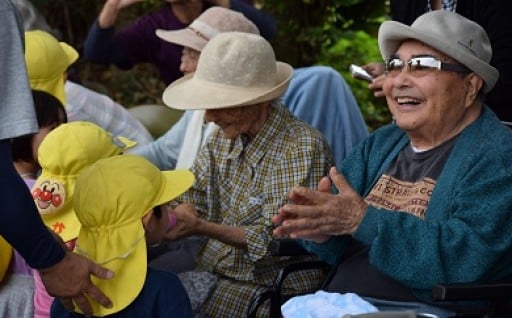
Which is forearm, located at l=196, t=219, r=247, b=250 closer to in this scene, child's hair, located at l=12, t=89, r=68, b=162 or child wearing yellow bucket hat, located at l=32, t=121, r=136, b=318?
child wearing yellow bucket hat, located at l=32, t=121, r=136, b=318

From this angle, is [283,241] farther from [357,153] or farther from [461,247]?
[461,247]

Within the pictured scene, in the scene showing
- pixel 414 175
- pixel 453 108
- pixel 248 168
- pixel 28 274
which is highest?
pixel 453 108

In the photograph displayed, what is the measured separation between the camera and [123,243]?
112 inches

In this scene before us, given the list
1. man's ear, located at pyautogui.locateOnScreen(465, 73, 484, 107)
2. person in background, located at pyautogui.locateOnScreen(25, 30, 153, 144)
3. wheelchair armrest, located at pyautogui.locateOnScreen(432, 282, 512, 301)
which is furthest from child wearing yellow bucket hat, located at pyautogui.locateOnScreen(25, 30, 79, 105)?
wheelchair armrest, located at pyautogui.locateOnScreen(432, 282, 512, 301)

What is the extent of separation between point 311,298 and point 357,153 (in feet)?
2.19

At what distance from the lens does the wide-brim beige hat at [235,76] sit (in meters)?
3.51

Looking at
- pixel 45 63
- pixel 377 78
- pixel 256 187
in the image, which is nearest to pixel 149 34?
pixel 45 63

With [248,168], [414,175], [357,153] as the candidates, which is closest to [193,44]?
[248,168]

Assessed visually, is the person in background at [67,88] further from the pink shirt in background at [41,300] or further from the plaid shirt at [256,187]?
the pink shirt in background at [41,300]

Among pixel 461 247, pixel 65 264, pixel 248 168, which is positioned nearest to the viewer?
pixel 65 264

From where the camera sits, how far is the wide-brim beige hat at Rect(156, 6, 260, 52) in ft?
13.7

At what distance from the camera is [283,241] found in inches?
133

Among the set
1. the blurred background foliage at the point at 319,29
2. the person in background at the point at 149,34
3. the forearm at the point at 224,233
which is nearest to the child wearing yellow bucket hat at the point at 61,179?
the forearm at the point at 224,233

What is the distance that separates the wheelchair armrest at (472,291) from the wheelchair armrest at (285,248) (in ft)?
2.52
